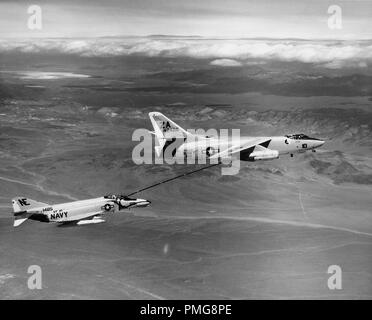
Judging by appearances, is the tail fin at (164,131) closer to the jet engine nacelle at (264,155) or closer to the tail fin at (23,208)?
the jet engine nacelle at (264,155)

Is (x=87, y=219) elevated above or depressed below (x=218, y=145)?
below

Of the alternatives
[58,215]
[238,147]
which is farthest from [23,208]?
[238,147]

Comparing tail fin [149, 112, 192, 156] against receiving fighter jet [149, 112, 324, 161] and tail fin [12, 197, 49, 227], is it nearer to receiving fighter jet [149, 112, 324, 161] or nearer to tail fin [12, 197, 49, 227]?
receiving fighter jet [149, 112, 324, 161]

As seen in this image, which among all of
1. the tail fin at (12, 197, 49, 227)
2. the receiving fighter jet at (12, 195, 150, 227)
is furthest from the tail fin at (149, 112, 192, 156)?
the tail fin at (12, 197, 49, 227)

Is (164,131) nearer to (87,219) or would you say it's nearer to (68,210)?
(87,219)

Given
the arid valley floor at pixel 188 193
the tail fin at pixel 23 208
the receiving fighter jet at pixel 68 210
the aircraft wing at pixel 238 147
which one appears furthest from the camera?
the arid valley floor at pixel 188 193

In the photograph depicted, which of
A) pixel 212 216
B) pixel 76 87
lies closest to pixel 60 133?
pixel 76 87

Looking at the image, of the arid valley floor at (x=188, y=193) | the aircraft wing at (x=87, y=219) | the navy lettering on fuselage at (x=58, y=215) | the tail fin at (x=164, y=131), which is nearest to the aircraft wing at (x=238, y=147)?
the tail fin at (x=164, y=131)

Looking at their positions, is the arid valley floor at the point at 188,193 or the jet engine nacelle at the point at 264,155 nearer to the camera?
the jet engine nacelle at the point at 264,155
